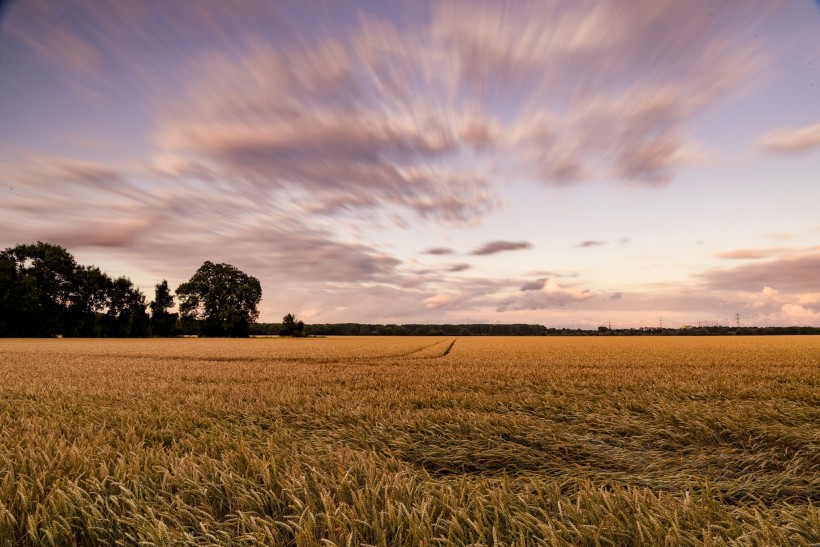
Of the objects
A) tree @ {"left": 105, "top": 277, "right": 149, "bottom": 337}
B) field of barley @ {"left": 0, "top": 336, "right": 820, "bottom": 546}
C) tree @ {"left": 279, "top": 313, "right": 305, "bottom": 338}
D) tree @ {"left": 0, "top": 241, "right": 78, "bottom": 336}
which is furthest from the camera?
tree @ {"left": 279, "top": 313, "right": 305, "bottom": 338}

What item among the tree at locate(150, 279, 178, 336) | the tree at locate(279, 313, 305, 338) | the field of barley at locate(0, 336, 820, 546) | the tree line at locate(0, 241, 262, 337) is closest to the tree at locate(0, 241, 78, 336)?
the tree line at locate(0, 241, 262, 337)

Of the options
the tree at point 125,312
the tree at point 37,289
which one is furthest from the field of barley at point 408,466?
the tree at point 125,312

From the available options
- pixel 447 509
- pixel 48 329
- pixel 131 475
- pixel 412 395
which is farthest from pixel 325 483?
pixel 48 329

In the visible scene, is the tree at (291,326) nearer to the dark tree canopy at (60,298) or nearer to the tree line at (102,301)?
the tree line at (102,301)

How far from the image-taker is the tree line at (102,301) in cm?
6112

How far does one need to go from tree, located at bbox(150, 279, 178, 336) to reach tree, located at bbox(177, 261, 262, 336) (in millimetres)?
5551

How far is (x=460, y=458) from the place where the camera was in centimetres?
500

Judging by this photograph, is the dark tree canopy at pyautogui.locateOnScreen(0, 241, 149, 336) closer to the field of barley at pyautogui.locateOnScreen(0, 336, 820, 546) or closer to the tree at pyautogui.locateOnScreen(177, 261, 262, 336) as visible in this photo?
the tree at pyautogui.locateOnScreen(177, 261, 262, 336)

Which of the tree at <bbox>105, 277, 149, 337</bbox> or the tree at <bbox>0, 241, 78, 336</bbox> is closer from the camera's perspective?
the tree at <bbox>0, 241, 78, 336</bbox>

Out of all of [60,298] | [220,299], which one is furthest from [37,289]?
[220,299]

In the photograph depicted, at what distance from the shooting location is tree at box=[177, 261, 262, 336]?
253 feet

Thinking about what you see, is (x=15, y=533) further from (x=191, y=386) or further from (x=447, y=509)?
(x=191, y=386)

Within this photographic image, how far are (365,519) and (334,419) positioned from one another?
14.3 feet

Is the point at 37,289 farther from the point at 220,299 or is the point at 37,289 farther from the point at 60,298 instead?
the point at 220,299
